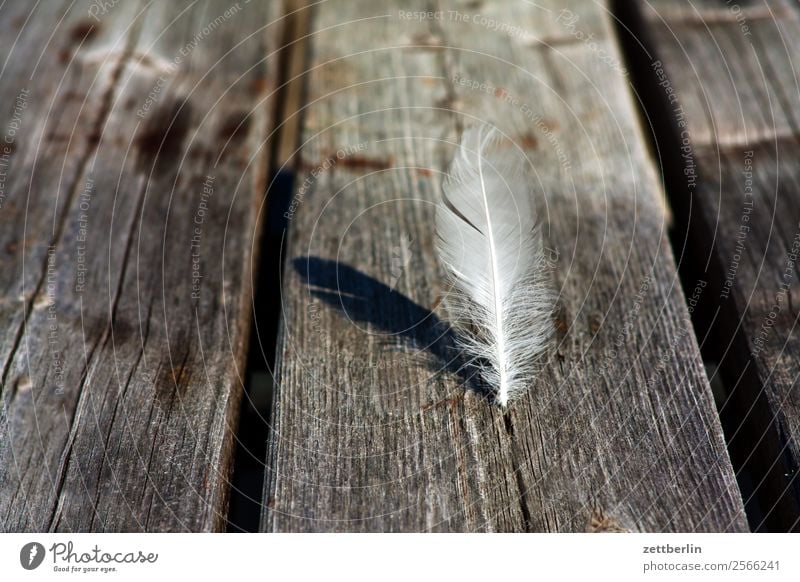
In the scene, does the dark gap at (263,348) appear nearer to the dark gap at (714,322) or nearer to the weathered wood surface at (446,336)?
the weathered wood surface at (446,336)

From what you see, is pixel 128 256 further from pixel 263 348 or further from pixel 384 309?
pixel 384 309

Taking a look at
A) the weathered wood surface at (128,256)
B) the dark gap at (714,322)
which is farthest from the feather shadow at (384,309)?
the dark gap at (714,322)

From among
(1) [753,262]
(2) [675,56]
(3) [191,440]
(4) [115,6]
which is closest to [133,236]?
(3) [191,440]

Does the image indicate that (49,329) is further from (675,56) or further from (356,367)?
(675,56)

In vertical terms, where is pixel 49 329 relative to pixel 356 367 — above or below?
above
